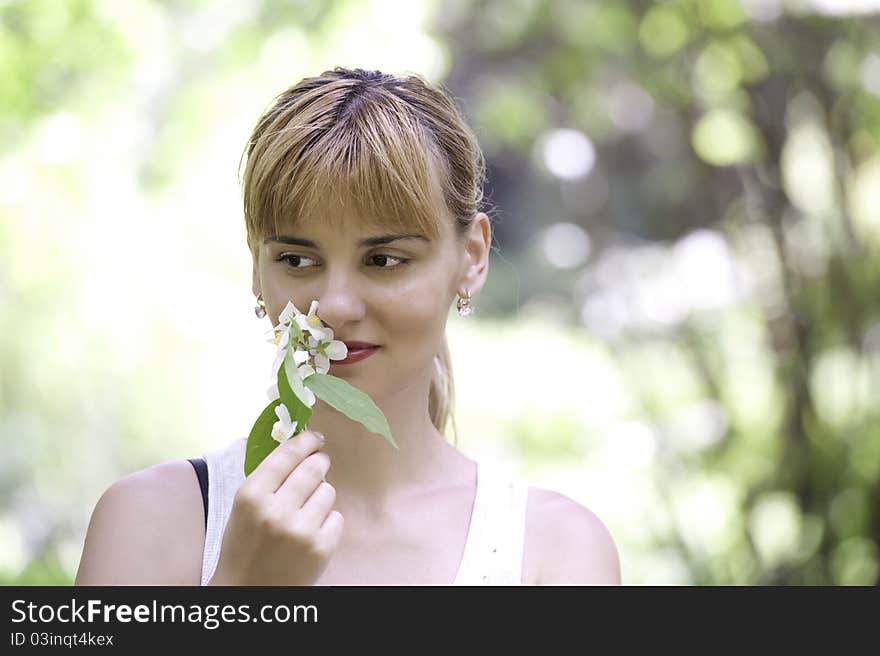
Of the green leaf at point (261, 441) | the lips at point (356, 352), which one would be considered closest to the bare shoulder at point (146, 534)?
the green leaf at point (261, 441)

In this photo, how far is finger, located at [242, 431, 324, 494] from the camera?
1.51 meters

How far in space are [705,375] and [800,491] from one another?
0.65 metres

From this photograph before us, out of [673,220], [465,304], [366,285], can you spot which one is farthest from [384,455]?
[673,220]

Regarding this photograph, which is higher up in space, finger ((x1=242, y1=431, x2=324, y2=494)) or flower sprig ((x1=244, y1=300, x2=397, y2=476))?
flower sprig ((x1=244, y1=300, x2=397, y2=476))

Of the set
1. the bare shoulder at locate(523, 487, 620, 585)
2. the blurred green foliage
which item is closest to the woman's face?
the bare shoulder at locate(523, 487, 620, 585)

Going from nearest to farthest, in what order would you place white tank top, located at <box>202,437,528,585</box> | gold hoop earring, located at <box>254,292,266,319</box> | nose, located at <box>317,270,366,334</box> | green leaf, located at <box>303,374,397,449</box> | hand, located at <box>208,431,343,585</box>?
hand, located at <box>208,431,343,585</box>
green leaf, located at <box>303,374,397,449</box>
nose, located at <box>317,270,366,334</box>
white tank top, located at <box>202,437,528,585</box>
gold hoop earring, located at <box>254,292,266,319</box>

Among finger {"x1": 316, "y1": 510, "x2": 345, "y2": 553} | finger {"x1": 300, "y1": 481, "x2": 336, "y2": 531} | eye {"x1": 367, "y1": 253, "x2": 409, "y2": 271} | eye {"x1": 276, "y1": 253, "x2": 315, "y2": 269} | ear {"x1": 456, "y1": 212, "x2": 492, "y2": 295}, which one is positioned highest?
ear {"x1": 456, "y1": 212, "x2": 492, "y2": 295}

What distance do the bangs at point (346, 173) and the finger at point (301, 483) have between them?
41 centimetres

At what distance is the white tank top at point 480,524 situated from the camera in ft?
6.12

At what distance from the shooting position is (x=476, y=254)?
2.08 meters

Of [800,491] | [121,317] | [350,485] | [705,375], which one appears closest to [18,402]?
[121,317]

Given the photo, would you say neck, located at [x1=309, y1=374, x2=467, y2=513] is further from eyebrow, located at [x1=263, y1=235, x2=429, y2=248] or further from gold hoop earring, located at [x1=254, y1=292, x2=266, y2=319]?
eyebrow, located at [x1=263, y1=235, x2=429, y2=248]

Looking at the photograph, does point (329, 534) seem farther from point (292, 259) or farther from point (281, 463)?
point (292, 259)

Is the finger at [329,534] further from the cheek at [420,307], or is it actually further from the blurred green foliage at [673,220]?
the blurred green foliage at [673,220]
